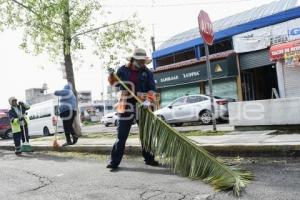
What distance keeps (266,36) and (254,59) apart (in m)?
1.59

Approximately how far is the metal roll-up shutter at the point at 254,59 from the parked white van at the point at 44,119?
10.6 metres

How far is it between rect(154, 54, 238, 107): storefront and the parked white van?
7875 mm

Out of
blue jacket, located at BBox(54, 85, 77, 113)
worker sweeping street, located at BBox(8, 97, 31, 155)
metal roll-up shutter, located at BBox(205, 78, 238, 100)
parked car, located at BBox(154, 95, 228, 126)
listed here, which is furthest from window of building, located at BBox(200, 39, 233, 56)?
worker sweeping street, located at BBox(8, 97, 31, 155)

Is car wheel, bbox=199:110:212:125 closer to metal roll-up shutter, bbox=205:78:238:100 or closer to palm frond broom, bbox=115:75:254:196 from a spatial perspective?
metal roll-up shutter, bbox=205:78:238:100

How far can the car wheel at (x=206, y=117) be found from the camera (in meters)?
17.0

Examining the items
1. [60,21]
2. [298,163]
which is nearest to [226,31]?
[60,21]

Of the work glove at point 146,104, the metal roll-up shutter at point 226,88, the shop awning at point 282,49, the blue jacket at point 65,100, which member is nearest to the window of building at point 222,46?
the metal roll-up shutter at point 226,88

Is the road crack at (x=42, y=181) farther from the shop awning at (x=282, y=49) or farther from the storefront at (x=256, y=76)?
the storefront at (x=256, y=76)

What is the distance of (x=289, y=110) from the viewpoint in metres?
9.17

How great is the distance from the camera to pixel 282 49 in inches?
728

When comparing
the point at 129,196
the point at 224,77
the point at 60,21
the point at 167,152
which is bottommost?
the point at 129,196

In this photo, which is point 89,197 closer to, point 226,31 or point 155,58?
point 226,31

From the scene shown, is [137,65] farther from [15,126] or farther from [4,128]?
[4,128]

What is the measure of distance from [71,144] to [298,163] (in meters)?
6.58
